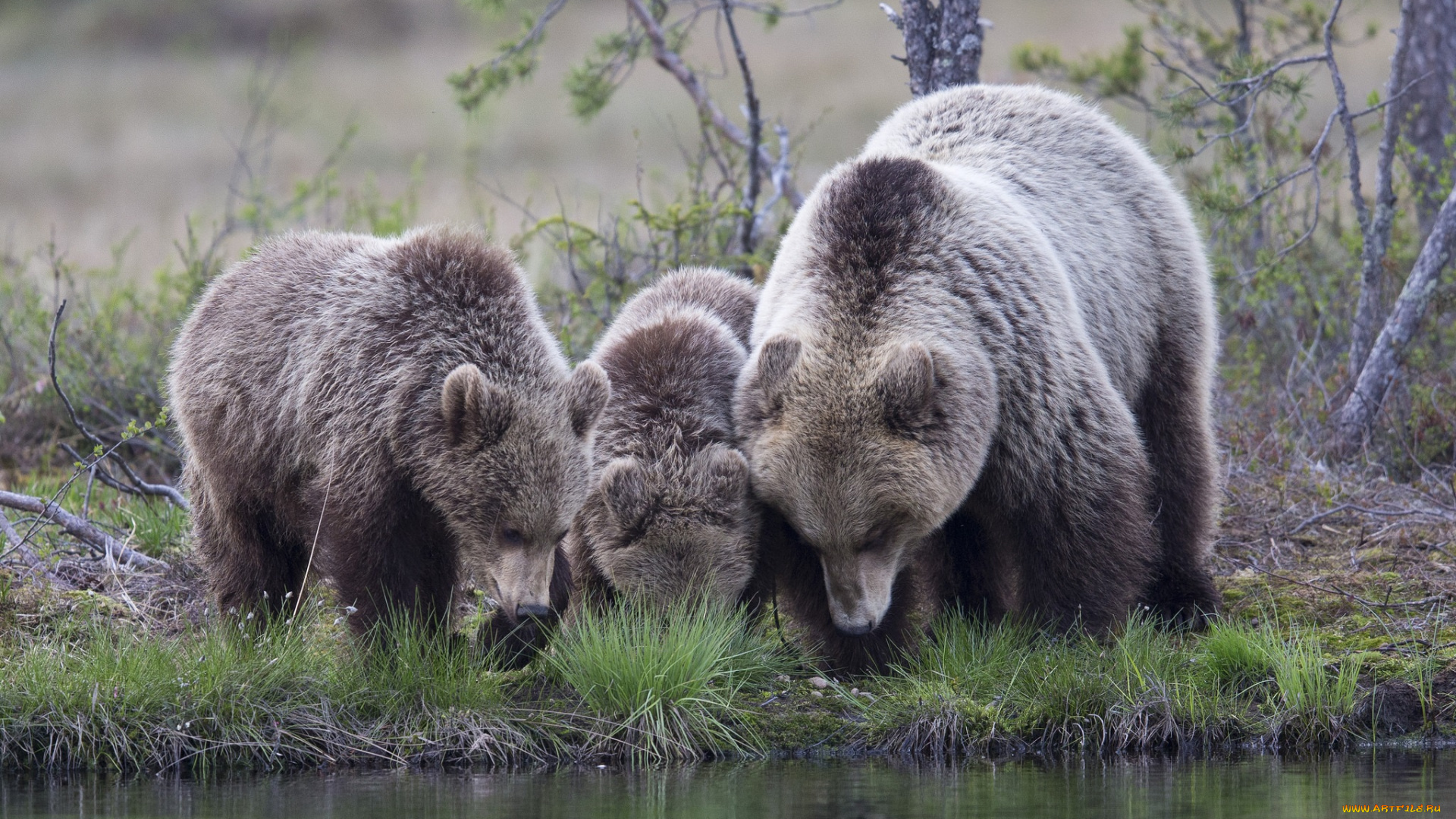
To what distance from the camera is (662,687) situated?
20.3 ft

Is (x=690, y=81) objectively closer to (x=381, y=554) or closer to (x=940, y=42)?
(x=940, y=42)

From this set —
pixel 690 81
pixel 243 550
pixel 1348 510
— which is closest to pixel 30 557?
pixel 243 550

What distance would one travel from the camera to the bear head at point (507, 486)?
20.4 ft

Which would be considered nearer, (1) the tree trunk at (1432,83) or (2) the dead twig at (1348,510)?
(2) the dead twig at (1348,510)

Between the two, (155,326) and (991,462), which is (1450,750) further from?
(155,326)

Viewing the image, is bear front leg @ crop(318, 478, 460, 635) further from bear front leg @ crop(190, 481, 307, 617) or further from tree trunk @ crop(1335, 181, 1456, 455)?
tree trunk @ crop(1335, 181, 1456, 455)

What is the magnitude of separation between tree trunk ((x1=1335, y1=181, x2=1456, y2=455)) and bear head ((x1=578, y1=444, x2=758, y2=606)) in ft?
15.6

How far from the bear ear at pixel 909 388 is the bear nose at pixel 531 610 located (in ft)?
5.07

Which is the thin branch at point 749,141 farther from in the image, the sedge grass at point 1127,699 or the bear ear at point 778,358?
the sedge grass at point 1127,699

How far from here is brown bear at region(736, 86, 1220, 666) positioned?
6.38 meters

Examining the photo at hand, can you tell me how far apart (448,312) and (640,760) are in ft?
6.49

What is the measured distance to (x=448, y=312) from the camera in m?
6.55

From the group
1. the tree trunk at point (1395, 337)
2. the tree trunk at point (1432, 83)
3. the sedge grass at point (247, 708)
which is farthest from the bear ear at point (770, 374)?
the tree trunk at point (1432, 83)

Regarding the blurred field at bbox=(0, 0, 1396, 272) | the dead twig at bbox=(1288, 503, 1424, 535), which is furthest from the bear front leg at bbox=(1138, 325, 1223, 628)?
the blurred field at bbox=(0, 0, 1396, 272)
